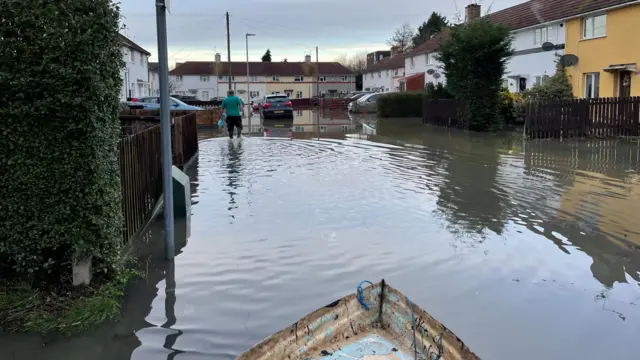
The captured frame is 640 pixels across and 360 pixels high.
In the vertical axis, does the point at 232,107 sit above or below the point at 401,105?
below

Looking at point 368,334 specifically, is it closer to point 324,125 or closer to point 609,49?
point 609,49

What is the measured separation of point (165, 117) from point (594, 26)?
2412 centimetres

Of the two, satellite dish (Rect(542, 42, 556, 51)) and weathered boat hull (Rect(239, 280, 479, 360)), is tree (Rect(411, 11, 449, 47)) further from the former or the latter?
weathered boat hull (Rect(239, 280, 479, 360))

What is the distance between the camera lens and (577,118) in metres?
19.6

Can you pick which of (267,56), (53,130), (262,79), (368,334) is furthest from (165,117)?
(267,56)

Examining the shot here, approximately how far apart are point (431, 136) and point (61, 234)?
60.8ft

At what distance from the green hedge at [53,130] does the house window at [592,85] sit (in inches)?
966

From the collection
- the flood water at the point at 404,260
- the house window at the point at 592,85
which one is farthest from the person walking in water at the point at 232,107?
the house window at the point at 592,85

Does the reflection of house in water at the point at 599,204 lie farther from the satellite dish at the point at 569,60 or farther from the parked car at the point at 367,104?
the parked car at the point at 367,104

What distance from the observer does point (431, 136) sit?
72.4ft

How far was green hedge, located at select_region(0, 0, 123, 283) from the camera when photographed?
442 centimetres

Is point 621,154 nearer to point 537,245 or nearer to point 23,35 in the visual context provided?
point 537,245

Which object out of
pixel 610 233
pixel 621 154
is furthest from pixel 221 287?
pixel 621 154

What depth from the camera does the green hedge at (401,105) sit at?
37000 mm
